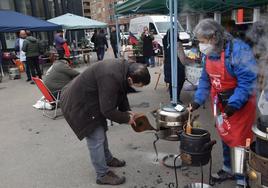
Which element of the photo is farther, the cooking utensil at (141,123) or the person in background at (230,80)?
the cooking utensil at (141,123)

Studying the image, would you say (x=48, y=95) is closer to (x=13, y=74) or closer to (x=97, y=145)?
(x=97, y=145)

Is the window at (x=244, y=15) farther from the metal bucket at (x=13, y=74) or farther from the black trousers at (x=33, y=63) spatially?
the metal bucket at (x=13, y=74)

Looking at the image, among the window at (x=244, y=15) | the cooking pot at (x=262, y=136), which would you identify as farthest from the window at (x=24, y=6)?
the cooking pot at (x=262, y=136)

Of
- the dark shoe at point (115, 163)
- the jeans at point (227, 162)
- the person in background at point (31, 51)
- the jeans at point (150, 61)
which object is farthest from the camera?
the jeans at point (150, 61)

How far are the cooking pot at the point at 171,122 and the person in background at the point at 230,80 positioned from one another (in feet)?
1.16

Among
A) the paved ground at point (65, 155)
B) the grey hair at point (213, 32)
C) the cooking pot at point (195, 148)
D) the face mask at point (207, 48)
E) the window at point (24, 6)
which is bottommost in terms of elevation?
the paved ground at point (65, 155)

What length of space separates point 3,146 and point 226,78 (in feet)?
12.3

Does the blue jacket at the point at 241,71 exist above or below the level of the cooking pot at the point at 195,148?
above

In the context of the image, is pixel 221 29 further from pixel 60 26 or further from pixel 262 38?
pixel 60 26

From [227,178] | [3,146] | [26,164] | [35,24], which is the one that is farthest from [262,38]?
[35,24]

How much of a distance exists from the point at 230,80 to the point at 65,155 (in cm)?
266

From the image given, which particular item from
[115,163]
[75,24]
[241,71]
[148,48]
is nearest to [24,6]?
[75,24]

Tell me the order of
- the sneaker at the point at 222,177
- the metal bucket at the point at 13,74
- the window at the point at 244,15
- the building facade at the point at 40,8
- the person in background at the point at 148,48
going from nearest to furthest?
1. the sneaker at the point at 222,177
2. the window at the point at 244,15
3. the metal bucket at the point at 13,74
4. the person in background at the point at 148,48
5. the building facade at the point at 40,8

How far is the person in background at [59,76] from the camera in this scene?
245 inches
